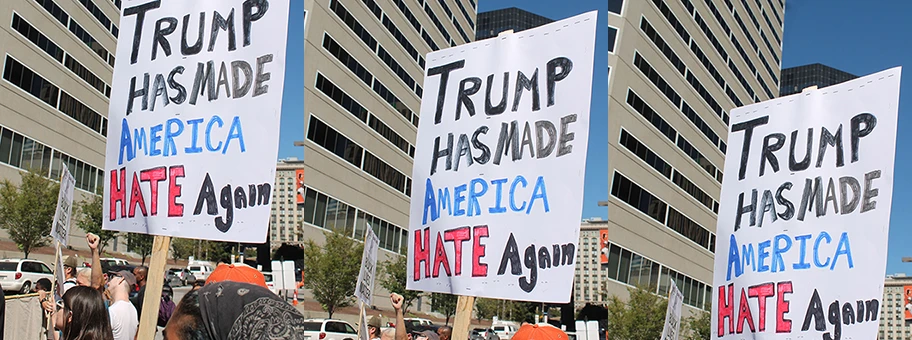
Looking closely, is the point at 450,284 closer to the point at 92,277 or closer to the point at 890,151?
the point at 92,277

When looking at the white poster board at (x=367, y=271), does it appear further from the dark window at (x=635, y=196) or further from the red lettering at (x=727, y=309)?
the dark window at (x=635, y=196)

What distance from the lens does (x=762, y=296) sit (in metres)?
8.77

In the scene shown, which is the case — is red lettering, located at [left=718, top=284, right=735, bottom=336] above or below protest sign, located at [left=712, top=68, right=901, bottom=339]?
below

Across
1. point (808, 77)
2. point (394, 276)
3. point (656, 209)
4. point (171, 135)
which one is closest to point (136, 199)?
point (171, 135)

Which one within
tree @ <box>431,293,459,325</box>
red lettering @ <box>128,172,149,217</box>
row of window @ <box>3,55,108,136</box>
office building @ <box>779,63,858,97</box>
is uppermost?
office building @ <box>779,63,858,97</box>

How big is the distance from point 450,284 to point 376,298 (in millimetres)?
32577

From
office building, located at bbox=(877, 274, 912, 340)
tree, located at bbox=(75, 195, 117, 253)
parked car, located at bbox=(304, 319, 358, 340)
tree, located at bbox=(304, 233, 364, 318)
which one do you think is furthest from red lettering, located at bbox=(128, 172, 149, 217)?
office building, located at bbox=(877, 274, 912, 340)

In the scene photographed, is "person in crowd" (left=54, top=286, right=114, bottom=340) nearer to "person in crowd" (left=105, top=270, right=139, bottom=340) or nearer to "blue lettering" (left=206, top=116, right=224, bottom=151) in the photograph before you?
"person in crowd" (left=105, top=270, right=139, bottom=340)

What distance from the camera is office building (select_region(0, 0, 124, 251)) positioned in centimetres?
1983

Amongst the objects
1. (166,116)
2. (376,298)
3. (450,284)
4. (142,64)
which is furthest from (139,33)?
(376,298)

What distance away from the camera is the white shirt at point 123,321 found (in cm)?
517

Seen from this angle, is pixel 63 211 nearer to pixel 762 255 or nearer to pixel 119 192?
pixel 119 192

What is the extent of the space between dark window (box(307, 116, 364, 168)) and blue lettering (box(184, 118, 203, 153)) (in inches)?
1261

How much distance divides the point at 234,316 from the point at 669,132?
55.9 m
